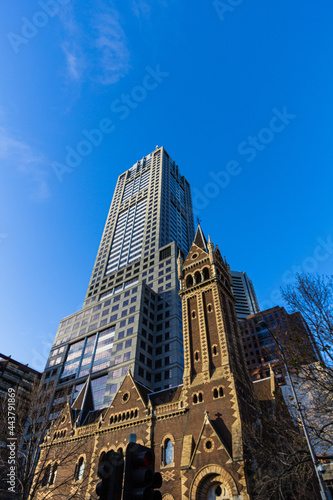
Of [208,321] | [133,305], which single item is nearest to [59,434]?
[208,321]

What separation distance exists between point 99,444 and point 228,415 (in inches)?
665

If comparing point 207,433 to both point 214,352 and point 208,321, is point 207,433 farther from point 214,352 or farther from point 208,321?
point 208,321

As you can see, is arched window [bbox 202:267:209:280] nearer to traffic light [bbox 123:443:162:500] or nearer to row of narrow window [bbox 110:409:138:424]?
row of narrow window [bbox 110:409:138:424]

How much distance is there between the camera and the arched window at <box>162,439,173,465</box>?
105 feet

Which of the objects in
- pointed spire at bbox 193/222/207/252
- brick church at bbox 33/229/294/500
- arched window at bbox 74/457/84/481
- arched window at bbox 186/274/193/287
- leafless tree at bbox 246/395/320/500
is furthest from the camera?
pointed spire at bbox 193/222/207/252

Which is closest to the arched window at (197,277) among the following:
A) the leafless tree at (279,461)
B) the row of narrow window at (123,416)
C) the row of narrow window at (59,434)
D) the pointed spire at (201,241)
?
the pointed spire at (201,241)

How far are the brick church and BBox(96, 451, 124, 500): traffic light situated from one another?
21.8 meters

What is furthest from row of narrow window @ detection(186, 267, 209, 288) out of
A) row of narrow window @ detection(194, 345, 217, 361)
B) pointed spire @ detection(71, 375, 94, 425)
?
pointed spire @ detection(71, 375, 94, 425)

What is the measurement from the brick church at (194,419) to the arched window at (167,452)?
3.4 inches

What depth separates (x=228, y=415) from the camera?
30797mm

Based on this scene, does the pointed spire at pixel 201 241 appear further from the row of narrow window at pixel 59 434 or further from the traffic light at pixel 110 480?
the traffic light at pixel 110 480

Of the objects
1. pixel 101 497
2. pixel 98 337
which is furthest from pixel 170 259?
pixel 101 497

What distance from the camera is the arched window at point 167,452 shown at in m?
31.9

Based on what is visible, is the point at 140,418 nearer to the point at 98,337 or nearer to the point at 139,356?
the point at 139,356
